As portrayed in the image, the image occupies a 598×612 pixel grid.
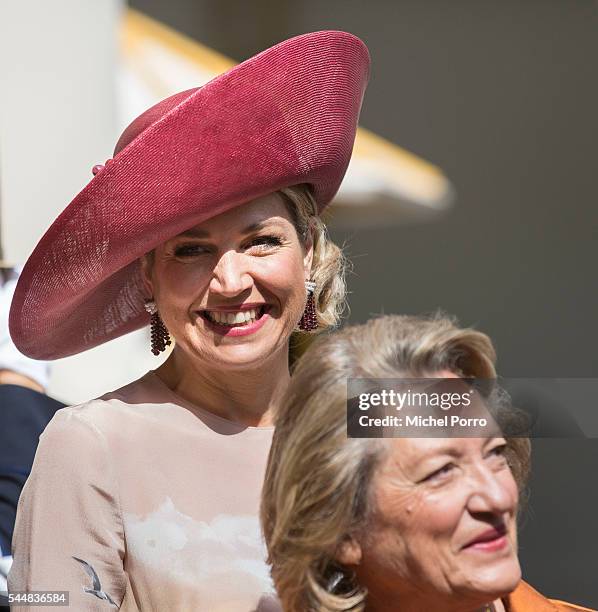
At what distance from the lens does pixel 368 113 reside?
4.57 m

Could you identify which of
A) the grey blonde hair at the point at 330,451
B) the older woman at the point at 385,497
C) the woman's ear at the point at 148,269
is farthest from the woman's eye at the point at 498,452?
the woman's ear at the point at 148,269

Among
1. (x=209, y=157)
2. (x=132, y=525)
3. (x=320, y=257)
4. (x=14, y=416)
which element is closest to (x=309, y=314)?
(x=320, y=257)

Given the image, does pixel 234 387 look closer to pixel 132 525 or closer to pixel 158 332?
pixel 158 332

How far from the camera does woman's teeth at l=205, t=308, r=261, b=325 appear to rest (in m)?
2.16

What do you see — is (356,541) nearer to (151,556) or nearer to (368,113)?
(151,556)

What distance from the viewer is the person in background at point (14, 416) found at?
2807mm

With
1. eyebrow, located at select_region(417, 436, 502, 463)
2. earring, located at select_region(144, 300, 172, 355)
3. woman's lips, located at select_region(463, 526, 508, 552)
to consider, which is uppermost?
earring, located at select_region(144, 300, 172, 355)

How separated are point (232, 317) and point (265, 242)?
0.56 ft

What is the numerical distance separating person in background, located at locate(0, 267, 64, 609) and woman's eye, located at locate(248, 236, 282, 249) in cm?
104

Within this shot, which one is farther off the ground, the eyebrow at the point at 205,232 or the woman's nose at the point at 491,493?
the eyebrow at the point at 205,232

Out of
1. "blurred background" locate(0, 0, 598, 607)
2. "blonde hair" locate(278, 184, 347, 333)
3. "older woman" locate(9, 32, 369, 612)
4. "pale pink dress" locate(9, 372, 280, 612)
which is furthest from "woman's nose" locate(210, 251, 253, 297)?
"blurred background" locate(0, 0, 598, 607)

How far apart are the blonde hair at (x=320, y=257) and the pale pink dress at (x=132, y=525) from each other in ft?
1.39

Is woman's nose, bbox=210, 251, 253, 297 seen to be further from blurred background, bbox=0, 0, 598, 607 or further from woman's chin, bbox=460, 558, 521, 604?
blurred background, bbox=0, 0, 598, 607

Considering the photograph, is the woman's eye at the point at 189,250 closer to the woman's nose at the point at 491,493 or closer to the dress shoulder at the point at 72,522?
the dress shoulder at the point at 72,522
